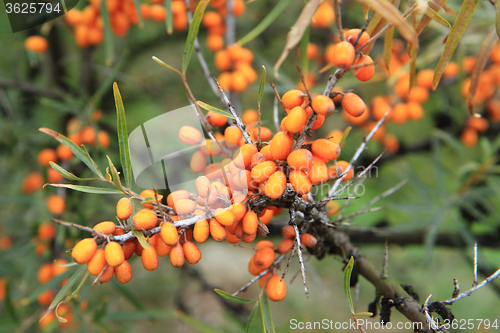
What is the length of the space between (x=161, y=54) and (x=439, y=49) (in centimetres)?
163

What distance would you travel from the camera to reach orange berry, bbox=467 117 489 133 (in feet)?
5.18

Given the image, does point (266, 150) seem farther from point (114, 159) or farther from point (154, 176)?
point (114, 159)

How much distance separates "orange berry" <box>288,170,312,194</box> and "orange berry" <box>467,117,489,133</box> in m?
1.50

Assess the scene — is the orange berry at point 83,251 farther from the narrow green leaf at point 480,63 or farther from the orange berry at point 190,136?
the narrow green leaf at point 480,63

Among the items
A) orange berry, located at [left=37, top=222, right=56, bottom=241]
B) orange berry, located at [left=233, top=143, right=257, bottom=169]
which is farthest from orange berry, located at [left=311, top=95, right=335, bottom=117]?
orange berry, located at [left=37, top=222, right=56, bottom=241]

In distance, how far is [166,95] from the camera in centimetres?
202

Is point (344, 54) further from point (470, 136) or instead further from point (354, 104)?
point (470, 136)

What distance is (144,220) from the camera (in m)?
0.52

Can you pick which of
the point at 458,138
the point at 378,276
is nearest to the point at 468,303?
the point at 458,138

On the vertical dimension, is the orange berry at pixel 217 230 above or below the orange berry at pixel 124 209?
below

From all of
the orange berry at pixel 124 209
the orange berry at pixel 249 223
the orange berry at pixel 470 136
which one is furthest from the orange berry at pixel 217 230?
the orange berry at pixel 470 136

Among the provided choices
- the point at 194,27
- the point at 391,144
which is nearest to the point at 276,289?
the point at 194,27

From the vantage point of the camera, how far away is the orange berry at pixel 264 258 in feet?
2.10

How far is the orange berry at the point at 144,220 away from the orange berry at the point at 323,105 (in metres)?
0.31
